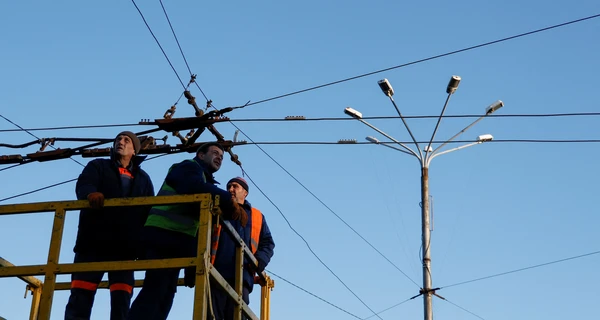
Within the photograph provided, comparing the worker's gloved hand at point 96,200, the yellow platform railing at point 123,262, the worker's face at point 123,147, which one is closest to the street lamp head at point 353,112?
the worker's face at point 123,147

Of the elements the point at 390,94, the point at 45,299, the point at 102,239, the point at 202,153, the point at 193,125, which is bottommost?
the point at 45,299

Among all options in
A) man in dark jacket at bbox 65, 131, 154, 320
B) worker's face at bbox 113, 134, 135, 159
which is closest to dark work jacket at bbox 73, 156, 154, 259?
man in dark jacket at bbox 65, 131, 154, 320

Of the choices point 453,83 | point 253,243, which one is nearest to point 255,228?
point 253,243

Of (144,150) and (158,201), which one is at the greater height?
(144,150)

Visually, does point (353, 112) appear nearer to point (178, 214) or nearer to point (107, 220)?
point (107, 220)

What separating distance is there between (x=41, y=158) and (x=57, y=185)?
1.21 m

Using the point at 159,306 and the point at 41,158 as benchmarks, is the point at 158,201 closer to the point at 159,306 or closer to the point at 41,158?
the point at 159,306

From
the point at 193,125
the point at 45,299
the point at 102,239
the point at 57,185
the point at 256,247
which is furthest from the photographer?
the point at 57,185

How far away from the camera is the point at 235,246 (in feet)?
25.5

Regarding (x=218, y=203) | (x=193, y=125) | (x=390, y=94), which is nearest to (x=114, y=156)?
(x=218, y=203)

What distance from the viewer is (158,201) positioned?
6.89m

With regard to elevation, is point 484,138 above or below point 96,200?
above

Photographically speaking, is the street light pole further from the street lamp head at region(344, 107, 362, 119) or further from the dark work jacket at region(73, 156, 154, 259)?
the dark work jacket at region(73, 156, 154, 259)

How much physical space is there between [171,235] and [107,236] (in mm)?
631
